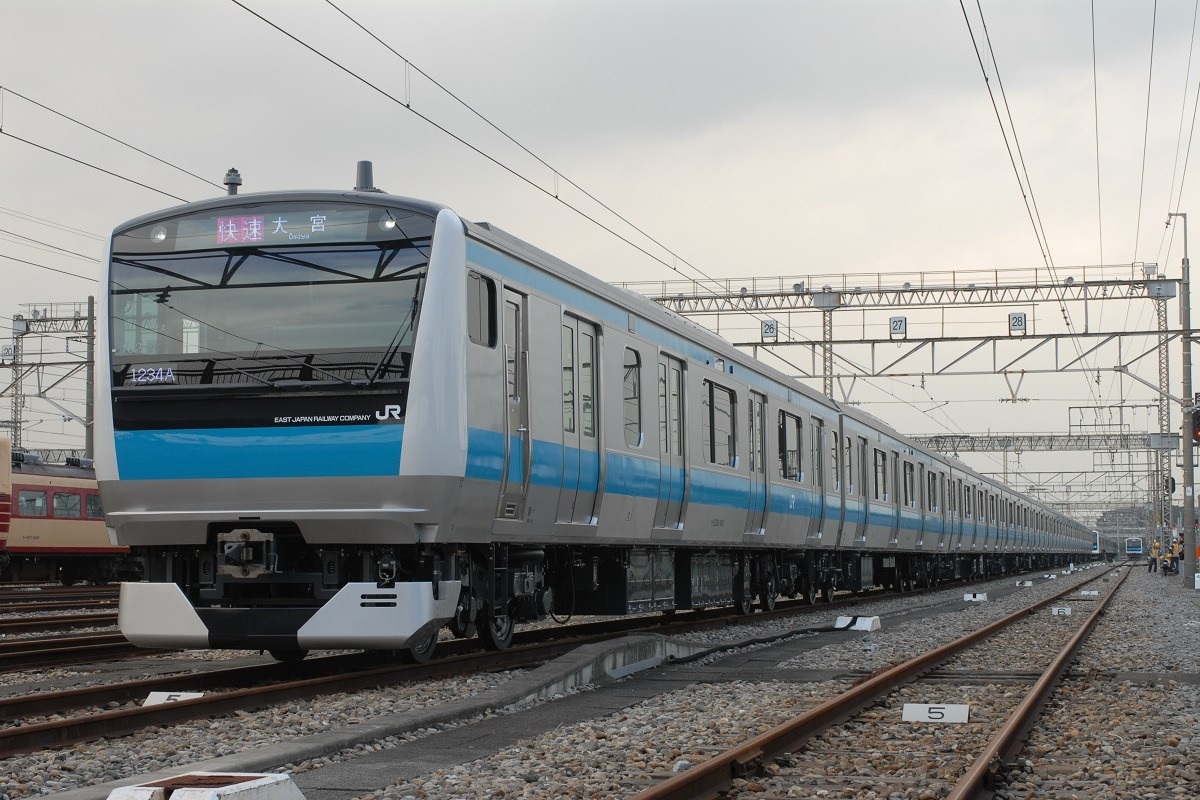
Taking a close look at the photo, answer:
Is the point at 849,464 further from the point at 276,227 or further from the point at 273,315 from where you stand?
the point at 273,315

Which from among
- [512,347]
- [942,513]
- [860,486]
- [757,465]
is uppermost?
[512,347]

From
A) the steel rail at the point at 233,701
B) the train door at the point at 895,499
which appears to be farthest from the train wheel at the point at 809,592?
→ the steel rail at the point at 233,701

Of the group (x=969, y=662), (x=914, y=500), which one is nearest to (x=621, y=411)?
(x=969, y=662)

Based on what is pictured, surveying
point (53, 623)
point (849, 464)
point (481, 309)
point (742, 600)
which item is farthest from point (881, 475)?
point (481, 309)

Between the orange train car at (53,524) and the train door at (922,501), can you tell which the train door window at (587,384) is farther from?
the orange train car at (53,524)

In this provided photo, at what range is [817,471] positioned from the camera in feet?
69.9

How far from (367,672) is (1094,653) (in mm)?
7717

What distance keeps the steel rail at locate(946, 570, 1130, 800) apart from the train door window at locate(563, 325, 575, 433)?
4.21 meters

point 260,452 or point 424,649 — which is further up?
point 260,452

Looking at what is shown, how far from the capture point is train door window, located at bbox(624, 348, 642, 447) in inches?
522

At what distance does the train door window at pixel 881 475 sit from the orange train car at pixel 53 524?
50.9 ft

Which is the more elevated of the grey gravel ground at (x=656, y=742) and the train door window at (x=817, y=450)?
the train door window at (x=817, y=450)

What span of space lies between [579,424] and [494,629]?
1.87 meters

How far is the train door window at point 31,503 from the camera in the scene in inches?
1224
